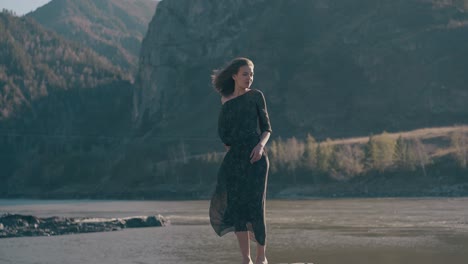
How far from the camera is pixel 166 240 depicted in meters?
60.0

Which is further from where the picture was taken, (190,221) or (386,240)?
(190,221)

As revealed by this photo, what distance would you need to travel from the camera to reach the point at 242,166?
19.0m

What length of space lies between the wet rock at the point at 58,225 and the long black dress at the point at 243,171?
50.7 m

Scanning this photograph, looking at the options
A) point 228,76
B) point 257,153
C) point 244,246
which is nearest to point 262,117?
point 257,153

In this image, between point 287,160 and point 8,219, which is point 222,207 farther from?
point 287,160

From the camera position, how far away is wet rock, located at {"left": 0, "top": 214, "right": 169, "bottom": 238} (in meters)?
69.4

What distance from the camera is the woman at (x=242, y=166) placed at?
19.0m

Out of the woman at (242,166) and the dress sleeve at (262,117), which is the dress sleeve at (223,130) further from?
the dress sleeve at (262,117)

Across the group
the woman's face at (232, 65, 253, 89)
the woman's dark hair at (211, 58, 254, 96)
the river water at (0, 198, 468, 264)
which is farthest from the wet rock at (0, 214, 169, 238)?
the woman's face at (232, 65, 253, 89)

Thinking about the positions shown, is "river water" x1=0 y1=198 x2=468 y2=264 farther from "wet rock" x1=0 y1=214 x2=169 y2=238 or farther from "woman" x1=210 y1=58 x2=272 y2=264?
"woman" x1=210 y1=58 x2=272 y2=264

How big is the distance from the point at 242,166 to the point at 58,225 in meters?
56.1

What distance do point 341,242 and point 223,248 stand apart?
694 centimetres

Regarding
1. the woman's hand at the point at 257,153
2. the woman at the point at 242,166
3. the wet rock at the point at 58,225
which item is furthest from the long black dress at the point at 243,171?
the wet rock at the point at 58,225

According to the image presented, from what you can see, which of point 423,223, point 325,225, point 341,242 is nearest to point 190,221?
point 325,225
